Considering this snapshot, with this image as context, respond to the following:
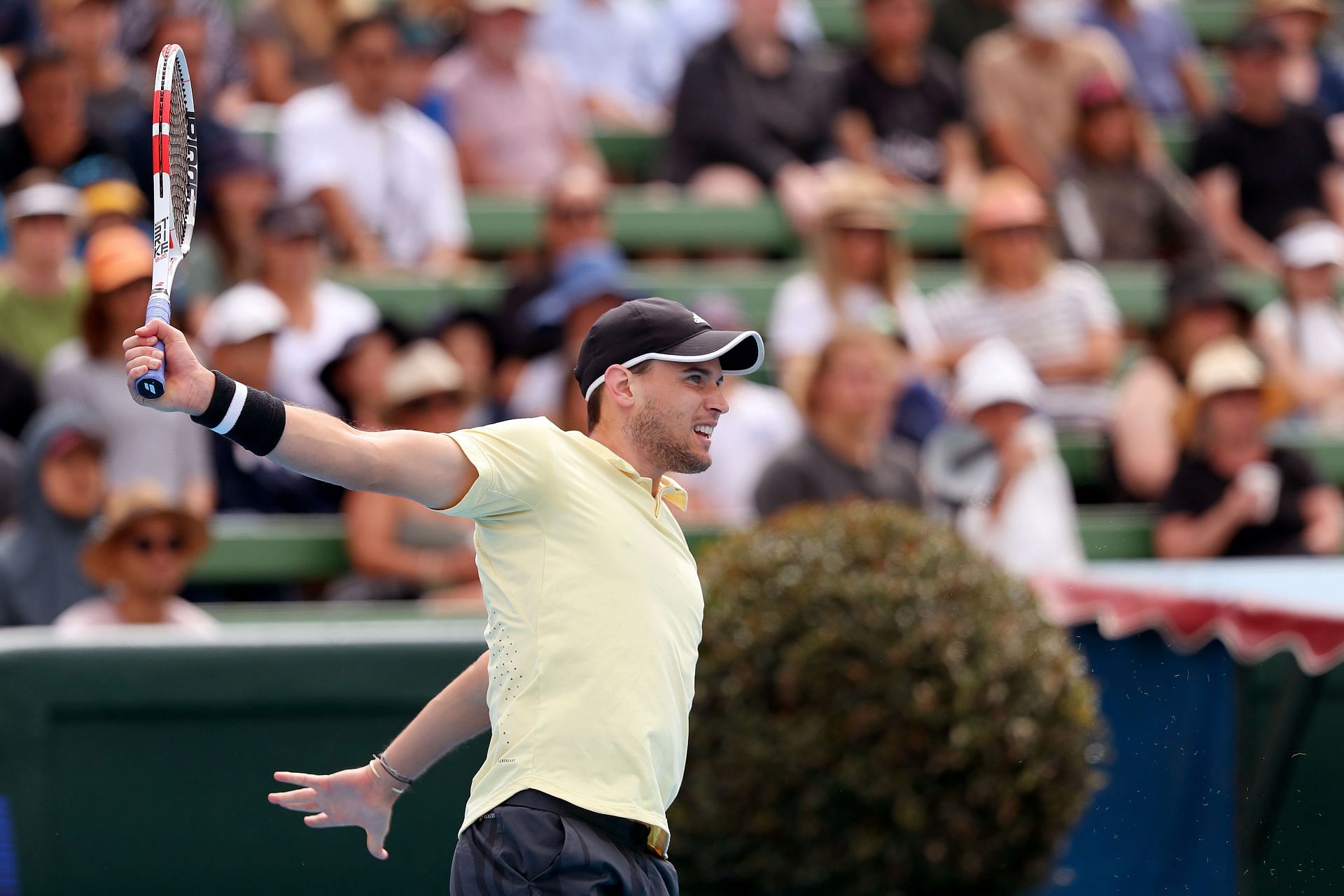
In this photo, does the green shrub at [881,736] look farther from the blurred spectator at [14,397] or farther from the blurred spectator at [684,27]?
the blurred spectator at [684,27]

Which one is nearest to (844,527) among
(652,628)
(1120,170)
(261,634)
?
(261,634)

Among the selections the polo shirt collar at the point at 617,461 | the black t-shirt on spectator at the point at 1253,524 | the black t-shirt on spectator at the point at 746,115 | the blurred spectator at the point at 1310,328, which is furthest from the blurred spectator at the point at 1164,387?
the polo shirt collar at the point at 617,461

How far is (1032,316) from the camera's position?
9.16 meters

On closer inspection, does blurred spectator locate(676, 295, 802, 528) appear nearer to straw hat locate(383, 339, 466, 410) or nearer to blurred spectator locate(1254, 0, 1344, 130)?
straw hat locate(383, 339, 466, 410)

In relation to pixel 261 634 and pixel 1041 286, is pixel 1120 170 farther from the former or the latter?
pixel 261 634

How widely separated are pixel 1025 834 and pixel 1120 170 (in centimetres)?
526

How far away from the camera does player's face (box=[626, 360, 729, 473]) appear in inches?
137

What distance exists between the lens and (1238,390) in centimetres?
837

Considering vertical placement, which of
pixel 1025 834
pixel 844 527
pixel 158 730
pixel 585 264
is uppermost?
pixel 585 264

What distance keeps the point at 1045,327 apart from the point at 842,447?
1.94 meters

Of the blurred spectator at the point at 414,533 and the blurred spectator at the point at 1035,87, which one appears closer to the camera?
the blurred spectator at the point at 414,533

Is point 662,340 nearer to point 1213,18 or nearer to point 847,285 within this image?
point 847,285

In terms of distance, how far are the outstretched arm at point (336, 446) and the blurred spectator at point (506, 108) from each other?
694 cm

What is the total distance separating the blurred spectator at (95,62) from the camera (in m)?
9.01
